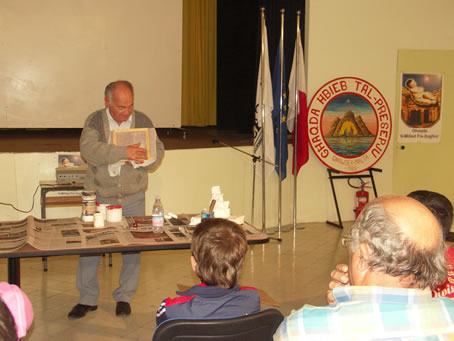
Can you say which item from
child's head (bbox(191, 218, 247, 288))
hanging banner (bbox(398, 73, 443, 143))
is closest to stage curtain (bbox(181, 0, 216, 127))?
hanging banner (bbox(398, 73, 443, 143))

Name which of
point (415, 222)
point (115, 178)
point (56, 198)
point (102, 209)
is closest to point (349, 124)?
point (56, 198)

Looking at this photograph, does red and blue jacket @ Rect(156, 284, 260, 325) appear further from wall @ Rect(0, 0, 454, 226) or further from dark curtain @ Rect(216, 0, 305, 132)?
dark curtain @ Rect(216, 0, 305, 132)

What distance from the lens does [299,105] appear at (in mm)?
5836

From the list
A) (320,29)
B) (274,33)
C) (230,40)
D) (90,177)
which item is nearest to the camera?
(90,177)

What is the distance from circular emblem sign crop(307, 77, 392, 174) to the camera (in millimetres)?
6199

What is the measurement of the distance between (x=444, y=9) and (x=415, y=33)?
1.67 feet

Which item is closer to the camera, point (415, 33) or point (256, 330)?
point (256, 330)

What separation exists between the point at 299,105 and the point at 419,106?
1.82 metres

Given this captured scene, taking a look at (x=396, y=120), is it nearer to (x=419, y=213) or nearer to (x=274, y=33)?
(x=274, y=33)

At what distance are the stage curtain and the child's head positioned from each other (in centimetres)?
891

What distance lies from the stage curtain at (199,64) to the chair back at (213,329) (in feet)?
30.4

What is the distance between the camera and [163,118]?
825 centimetres

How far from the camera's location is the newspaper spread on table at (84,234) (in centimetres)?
266

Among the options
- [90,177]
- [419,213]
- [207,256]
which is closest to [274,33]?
[90,177]
